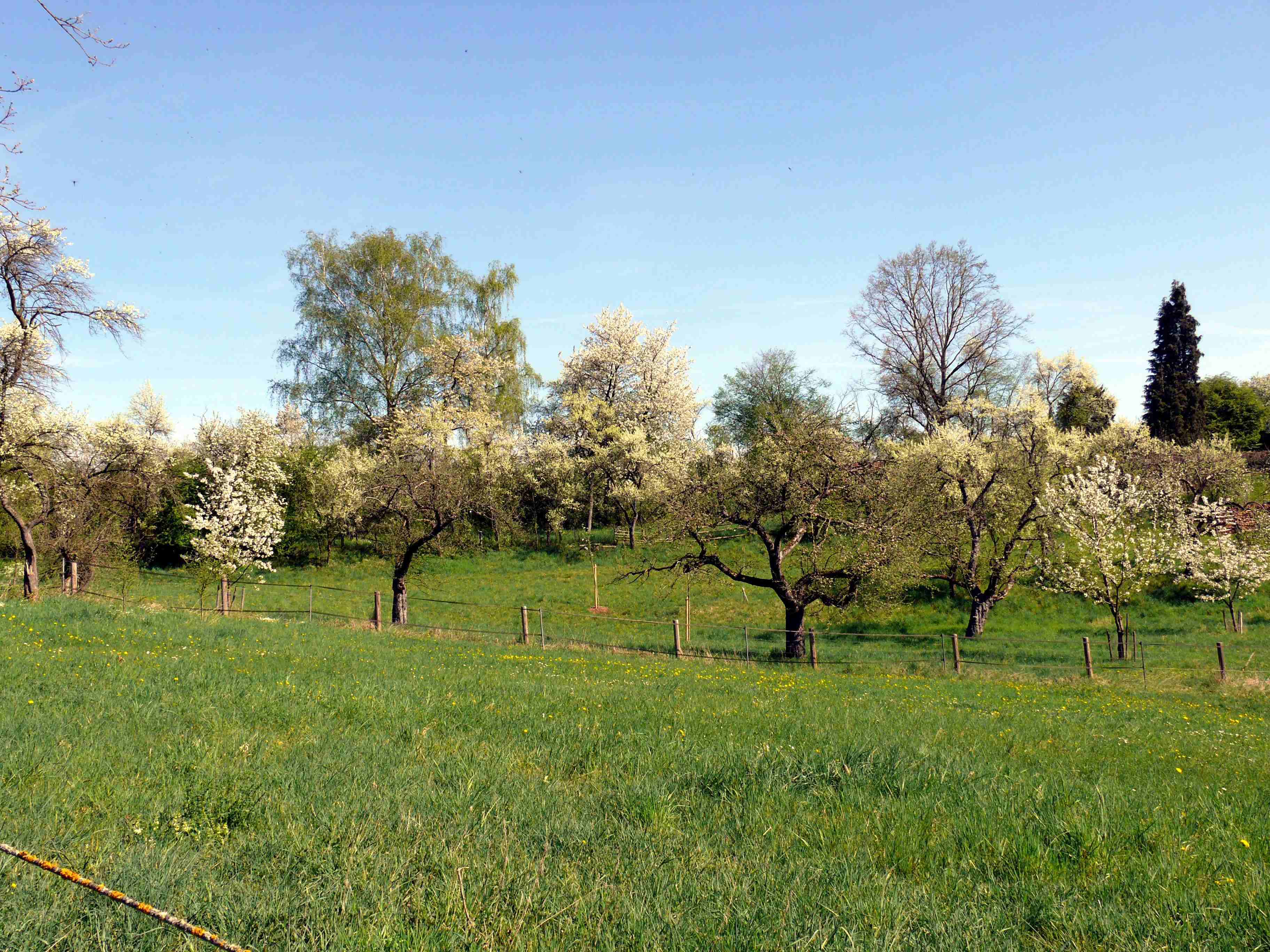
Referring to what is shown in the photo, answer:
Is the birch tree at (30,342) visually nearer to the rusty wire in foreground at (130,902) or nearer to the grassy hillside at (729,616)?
the grassy hillside at (729,616)

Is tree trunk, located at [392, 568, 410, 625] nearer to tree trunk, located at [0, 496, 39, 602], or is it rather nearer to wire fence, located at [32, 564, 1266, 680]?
wire fence, located at [32, 564, 1266, 680]

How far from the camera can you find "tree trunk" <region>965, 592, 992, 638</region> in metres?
30.4

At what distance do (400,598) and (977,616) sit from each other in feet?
76.2

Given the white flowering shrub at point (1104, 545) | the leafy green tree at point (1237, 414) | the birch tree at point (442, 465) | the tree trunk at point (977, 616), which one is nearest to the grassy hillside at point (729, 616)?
the tree trunk at point (977, 616)

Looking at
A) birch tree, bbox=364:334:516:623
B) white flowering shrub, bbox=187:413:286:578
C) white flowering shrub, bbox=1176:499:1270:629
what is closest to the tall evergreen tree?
white flowering shrub, bbox=1176:499:1270:629

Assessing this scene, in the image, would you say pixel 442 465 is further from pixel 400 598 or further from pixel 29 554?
pixel 29 554

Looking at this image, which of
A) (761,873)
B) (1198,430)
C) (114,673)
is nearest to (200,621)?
(114,673)

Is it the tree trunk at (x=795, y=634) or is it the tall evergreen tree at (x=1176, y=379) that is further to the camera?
the tall evergreen tree at (x=1176, y=379)

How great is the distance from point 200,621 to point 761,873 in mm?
17927

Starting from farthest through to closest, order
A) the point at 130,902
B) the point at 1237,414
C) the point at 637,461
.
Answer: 1. the point at 1237,414
2. the point at 637,461
3. the point at 130,902

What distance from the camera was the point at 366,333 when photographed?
45.9 metres

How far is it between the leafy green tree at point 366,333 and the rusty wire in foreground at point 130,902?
42775mm

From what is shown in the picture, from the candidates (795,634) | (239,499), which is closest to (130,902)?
(795,634)

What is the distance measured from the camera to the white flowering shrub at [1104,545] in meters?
29.0
